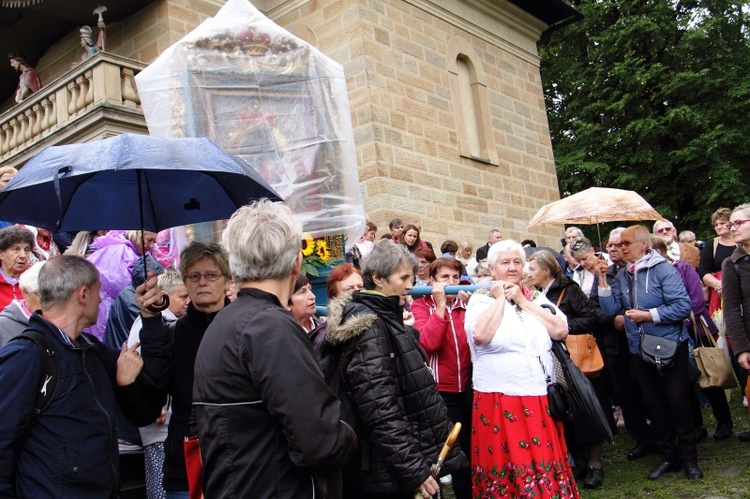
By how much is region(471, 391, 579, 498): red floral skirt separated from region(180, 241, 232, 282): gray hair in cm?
197

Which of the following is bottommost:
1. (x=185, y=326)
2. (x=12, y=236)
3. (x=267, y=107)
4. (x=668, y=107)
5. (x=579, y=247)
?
(x=185, y=326)

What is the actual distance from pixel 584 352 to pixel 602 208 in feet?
8.81

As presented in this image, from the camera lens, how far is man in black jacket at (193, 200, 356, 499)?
216 cm

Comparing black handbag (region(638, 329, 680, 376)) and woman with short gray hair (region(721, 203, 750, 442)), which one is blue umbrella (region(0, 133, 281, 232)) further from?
woman with short gray hair (region(721, 203, 750, 442))

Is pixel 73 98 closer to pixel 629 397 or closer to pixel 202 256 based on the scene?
pixel 202 256

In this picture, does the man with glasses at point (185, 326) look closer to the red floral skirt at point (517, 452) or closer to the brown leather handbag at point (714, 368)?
the red floral skirt at point (517, 452)

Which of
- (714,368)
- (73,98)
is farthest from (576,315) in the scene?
(73,98)

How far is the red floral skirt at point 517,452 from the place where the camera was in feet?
13.6

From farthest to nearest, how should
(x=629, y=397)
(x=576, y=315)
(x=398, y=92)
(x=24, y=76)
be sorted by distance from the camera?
1. (x=24, y=76)
2. (x=398, y=92)
3. (x=629, y=397)
4. (x=576, y=315)

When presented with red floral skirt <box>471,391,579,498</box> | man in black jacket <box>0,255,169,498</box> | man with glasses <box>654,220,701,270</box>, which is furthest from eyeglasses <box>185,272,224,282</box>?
man with glasses <box>654,220,701,270</box>

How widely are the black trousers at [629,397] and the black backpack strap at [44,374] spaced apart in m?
4.97

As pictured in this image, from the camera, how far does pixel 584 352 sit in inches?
227

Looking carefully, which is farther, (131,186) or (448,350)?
(448,350)

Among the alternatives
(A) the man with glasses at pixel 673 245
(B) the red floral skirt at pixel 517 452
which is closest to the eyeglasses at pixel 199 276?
(B) the red floral skirt at pixel 517 452
